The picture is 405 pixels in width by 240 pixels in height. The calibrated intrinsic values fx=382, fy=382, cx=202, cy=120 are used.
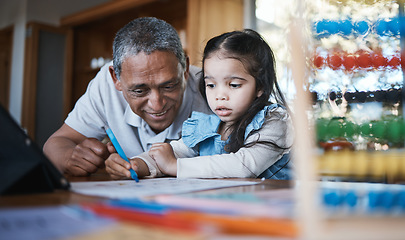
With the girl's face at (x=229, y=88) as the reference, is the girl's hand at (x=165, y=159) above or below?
below

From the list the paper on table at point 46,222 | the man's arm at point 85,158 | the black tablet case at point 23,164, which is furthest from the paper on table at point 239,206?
the man's arm at point 85,158

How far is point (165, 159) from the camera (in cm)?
102

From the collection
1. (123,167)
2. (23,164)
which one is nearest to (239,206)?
(23,164)

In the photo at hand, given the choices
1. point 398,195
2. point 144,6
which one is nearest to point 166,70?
point 398,195

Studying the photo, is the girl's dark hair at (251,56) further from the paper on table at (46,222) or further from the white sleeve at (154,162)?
the paper on table at (46,222)

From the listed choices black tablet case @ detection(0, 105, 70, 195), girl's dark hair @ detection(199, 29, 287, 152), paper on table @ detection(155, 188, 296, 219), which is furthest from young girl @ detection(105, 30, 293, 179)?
paper on table @ detection(155, 188, 296, 219)

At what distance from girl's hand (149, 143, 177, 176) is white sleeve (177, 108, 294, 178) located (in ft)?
0.13

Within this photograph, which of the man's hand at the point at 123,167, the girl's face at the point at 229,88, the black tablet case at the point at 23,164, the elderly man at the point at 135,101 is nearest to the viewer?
the black tablet case at the point at 23,164

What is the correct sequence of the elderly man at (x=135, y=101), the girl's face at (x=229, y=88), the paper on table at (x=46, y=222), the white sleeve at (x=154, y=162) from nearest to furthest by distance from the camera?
the paper on table at (x=46, y=222) → the white sleeve at (x=154, y=162) → the girl's face at (x=229, y=88) → the elderly man at (x=135, y=101)

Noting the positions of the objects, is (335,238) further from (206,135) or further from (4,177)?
(206,135)

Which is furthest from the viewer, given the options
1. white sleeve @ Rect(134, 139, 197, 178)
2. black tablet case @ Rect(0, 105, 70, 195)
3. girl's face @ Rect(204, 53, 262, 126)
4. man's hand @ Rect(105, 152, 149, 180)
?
girl's face @ Rect(204, 53, 262, 126)

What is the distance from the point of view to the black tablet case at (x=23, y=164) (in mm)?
564

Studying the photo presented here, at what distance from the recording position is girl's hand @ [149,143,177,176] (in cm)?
100

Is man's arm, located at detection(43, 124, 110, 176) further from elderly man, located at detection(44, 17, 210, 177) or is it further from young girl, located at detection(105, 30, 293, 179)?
young girl, located at detection(105, 30, 293, 179)
